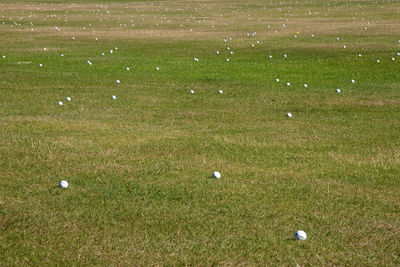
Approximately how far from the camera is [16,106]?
1441 cm

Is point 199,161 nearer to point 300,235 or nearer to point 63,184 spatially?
point 63,184

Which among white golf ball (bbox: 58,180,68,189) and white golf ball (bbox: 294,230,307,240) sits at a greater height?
white golf ball (bbox: 294,230,307,240)

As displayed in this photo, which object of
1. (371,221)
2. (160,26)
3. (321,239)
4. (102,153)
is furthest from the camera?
(160,26)

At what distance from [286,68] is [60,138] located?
11.2 m

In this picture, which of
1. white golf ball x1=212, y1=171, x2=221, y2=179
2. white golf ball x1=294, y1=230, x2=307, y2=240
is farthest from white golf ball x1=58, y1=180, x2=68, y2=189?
white golf ball x1=294, y1=230, x2=307, y2=240

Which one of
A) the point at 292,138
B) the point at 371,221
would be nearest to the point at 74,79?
the point at 292,138

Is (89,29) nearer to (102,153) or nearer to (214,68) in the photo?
(214,68)

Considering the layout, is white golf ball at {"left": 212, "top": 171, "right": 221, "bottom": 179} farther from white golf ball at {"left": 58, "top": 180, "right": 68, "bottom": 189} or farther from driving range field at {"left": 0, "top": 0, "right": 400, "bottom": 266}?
white golf ball at {"left": 58, "top": 180, "right": 68, "bottom": 189}

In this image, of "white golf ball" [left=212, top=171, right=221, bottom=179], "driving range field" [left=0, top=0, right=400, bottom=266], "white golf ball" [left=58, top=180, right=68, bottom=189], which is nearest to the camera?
"driving range field" [left=0, top=0, right=400, bottom=266]

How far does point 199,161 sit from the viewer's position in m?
10.2

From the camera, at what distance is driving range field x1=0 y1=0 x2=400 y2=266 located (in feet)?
23.3

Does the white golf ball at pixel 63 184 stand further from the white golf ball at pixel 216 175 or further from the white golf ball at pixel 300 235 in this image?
the white golf ball at pixel 300 235

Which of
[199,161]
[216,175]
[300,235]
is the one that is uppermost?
[300,235]

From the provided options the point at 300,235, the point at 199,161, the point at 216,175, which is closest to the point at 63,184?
the point at 216,175
